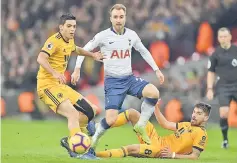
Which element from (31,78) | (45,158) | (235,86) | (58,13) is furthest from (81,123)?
(58,13)

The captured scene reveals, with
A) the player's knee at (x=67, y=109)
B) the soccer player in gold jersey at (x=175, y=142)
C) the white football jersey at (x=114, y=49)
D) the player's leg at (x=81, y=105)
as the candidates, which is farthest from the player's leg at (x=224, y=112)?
the player's knee at (x=67, y=109)

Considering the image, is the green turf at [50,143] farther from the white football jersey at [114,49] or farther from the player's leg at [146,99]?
the white football jersey at [114,49]

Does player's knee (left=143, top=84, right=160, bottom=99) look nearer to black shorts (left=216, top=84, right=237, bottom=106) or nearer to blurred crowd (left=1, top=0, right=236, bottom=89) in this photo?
black shorts (left=216, top=84, right=237, bottom=106)

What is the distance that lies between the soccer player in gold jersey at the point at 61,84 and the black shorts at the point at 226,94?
14.0 ft

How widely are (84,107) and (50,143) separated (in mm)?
4037

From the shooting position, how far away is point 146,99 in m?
12.4

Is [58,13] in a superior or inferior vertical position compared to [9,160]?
superior

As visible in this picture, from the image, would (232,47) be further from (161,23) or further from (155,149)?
(161,23)

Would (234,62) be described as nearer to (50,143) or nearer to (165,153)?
(50,143)

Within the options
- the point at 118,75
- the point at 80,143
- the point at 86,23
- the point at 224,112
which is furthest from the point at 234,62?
the point at 86,23

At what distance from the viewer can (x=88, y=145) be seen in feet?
36.6

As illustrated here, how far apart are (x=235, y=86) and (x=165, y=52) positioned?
5.96 metres

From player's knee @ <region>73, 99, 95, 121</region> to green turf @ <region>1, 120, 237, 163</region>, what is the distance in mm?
761

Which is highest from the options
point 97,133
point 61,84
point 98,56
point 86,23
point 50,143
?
point 86,23
